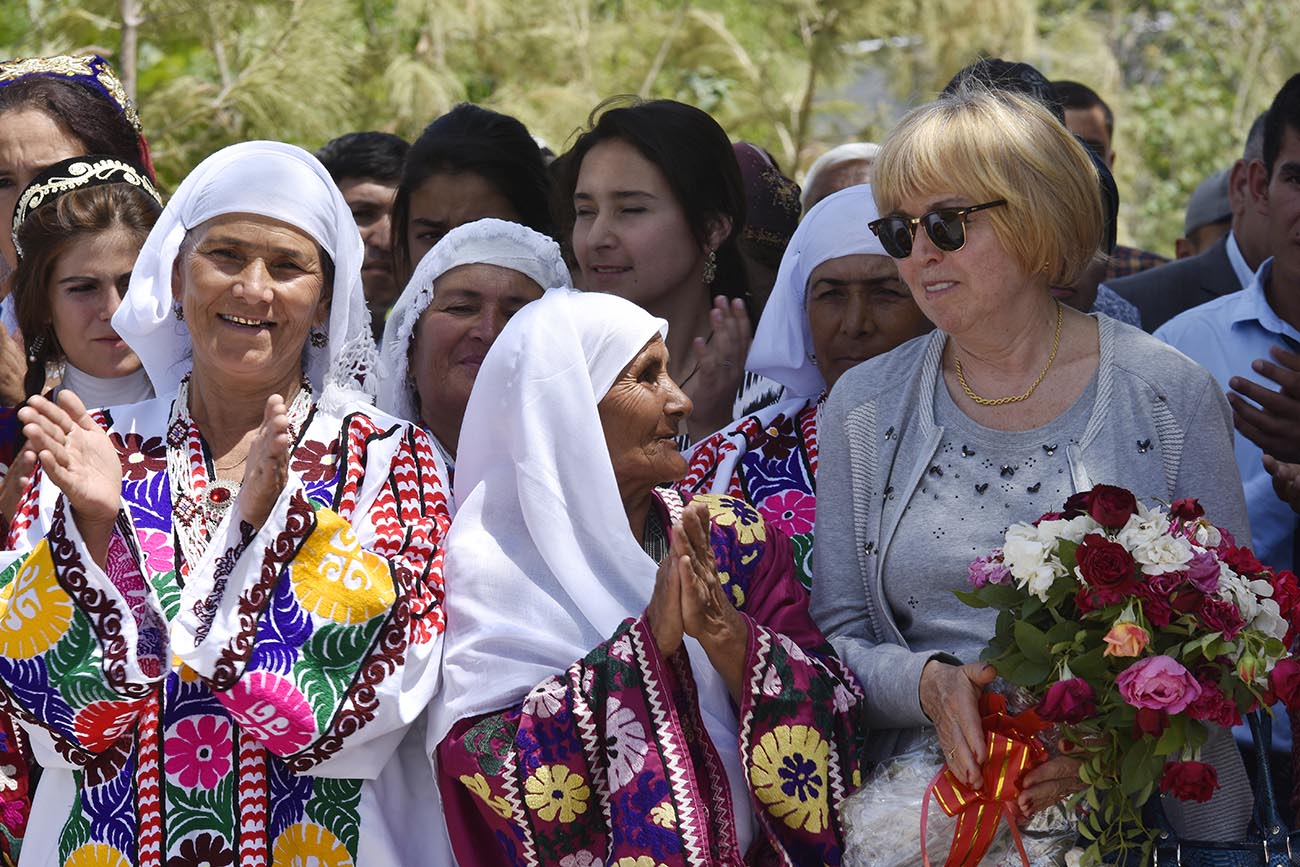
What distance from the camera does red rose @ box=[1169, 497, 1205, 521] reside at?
9.82 ft

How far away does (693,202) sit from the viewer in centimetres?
473

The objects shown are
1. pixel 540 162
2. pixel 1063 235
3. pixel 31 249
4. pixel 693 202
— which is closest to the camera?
pixel 1063 235

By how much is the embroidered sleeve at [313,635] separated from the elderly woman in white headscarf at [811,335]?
101cm

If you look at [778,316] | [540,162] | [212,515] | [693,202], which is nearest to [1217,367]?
[778,316]

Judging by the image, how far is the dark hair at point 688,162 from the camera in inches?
186

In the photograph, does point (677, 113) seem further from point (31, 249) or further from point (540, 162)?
point (31, 249)

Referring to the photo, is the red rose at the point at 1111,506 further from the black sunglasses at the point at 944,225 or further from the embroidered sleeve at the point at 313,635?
the embroidered sleeve at the point at 313,635

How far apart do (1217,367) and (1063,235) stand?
4.61 ft

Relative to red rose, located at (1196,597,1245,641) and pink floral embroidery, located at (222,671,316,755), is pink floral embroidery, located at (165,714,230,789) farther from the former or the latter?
red rose, located at (1196,597,1245,641)

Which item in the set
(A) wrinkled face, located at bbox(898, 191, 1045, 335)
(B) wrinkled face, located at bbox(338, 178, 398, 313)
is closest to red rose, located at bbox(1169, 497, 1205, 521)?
(A) wrinkled face, located at bbox(898, 191, 1045, 335)

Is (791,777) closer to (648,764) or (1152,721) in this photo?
(648,764)

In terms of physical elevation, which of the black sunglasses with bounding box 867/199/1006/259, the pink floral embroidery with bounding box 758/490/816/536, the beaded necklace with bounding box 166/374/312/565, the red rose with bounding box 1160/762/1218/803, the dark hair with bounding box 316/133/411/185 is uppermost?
the black sunglasses with bounding box 867/199/1006/259

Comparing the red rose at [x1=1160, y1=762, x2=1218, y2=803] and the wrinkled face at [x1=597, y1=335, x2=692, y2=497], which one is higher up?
the wrinkled face at [x1=597, y1=335, x2=692, y2=497]

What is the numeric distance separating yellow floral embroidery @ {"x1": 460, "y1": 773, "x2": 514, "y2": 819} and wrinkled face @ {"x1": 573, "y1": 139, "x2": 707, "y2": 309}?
1.85 m
